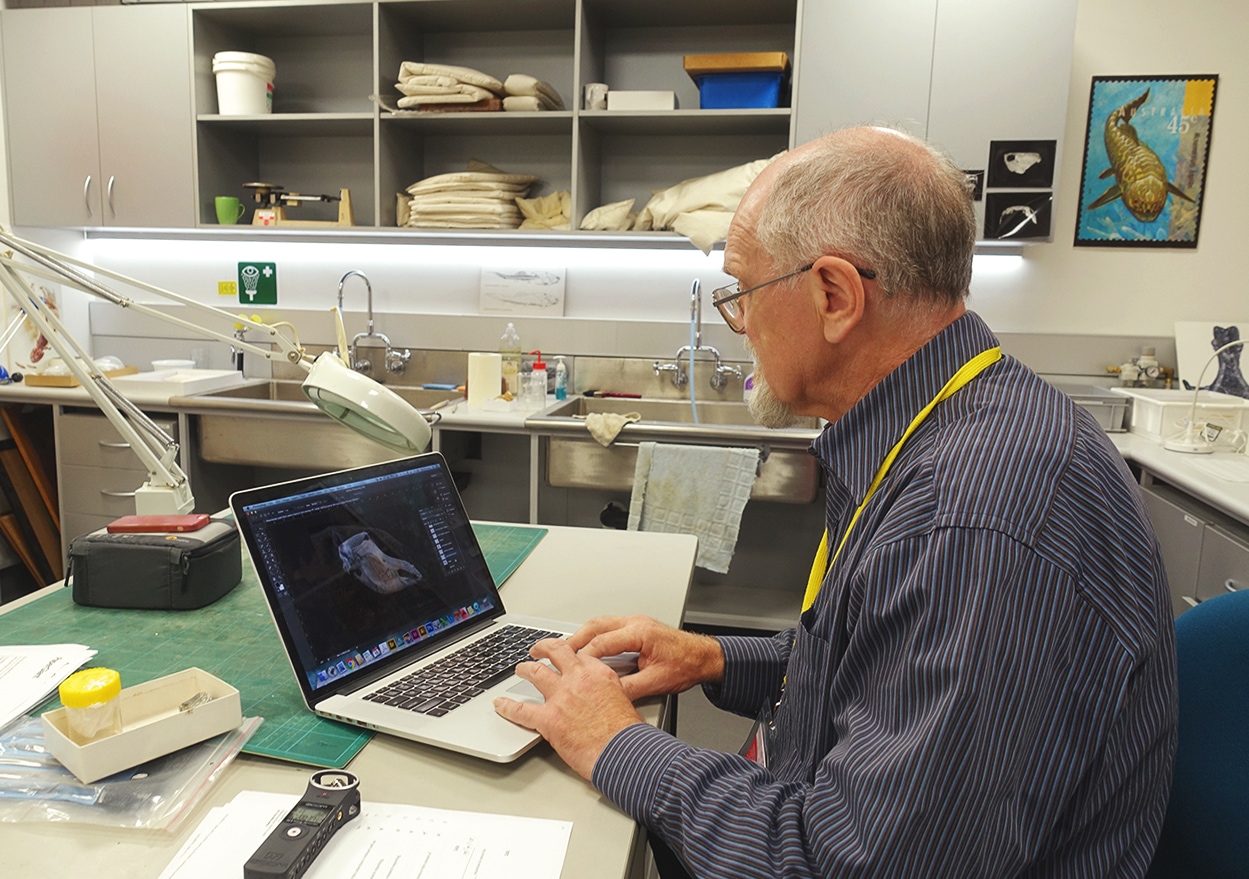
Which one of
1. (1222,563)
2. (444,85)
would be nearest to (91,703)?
(1222,563)

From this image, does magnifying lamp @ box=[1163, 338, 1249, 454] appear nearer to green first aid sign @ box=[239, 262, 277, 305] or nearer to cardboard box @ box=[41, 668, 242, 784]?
cardboard box @ box=[41, 668, 242, 784]

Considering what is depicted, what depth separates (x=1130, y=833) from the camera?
30.5 inches

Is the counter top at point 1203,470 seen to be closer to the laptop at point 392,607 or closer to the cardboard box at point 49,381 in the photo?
the laptop at point 392,607

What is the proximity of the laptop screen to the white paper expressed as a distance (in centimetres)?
30

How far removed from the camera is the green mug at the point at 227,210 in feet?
11.3

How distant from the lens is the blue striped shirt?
69cm

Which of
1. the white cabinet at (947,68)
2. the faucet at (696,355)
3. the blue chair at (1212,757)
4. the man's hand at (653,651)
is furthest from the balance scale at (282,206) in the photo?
the blue chair at (1212,757)

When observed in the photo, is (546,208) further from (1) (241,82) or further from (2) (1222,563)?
(2) (1222,563)

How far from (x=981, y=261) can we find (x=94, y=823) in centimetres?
324

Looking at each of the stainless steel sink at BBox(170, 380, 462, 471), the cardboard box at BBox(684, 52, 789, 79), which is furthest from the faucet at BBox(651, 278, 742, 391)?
the stainless steel sink at BBox(170, 380, 462, 471)

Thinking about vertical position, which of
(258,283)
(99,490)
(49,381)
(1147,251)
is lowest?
(99,490)

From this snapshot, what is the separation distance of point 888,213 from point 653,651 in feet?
1.96

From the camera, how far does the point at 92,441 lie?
3.15 metres

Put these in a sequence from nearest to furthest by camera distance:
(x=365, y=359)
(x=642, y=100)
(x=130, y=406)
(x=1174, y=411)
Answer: (x=130, y=406), (x=1174, y=411), (x=642, y=100), (x=365, y=359)
